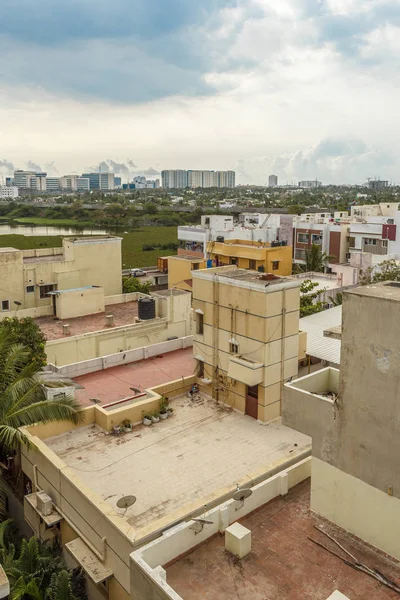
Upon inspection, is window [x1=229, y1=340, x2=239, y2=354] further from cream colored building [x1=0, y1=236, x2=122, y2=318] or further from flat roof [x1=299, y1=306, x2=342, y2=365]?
cream colored building [x1=0, y1=236, x2=122, y2=318]

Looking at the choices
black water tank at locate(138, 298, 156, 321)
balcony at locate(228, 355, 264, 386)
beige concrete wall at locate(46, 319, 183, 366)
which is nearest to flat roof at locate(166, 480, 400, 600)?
balcony at locate(228, 355, 264, 386)

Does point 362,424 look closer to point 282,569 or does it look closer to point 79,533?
point 282,569

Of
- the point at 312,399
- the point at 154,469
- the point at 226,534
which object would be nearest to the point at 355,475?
the point at 312,399

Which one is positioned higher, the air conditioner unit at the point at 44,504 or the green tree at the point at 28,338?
the green tree at the point at 28,338

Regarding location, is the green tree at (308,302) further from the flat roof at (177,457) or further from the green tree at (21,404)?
the green tree at (21,404)

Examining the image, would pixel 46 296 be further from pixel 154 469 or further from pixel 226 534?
pixel 226 534

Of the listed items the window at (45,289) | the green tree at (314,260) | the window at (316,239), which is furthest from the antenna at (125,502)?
the window at (316,239)
